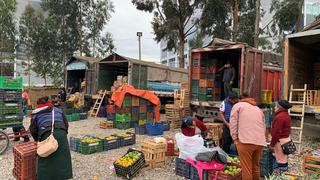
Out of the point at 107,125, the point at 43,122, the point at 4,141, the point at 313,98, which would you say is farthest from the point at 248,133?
the point at 107,125

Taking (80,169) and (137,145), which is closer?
(80,169)

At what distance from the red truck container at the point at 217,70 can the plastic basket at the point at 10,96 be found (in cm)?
591

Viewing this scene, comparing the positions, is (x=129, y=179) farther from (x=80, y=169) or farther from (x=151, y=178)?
(x=80, y=169)

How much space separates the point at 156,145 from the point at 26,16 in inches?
1033

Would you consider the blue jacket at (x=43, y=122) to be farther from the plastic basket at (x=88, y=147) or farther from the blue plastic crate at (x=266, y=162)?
the blue plastic crate at (x=266, y=162)

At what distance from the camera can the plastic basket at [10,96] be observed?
7.65 meters

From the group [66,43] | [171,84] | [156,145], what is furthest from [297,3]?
[156,145]

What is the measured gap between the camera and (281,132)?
5605 mm

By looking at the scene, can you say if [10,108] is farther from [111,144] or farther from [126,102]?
[126,102]

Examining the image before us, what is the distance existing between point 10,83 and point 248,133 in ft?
20.2

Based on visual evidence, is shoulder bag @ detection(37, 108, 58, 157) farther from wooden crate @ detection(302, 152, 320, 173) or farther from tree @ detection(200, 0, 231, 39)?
tree @ detection(200, 0, 231, 39)

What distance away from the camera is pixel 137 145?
901 centimetres

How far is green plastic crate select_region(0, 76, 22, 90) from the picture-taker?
7.66m

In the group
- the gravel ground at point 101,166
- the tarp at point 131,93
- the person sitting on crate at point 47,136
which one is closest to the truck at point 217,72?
the tarp at point 131,93
